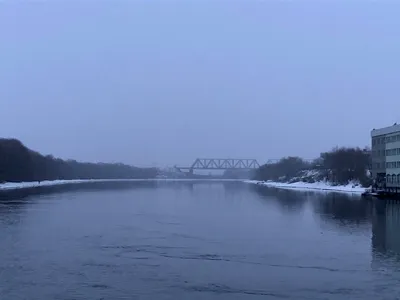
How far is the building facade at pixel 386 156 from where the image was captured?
62750 millimetres

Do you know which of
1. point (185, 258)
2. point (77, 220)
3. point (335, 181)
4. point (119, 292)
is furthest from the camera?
point (335, 181)

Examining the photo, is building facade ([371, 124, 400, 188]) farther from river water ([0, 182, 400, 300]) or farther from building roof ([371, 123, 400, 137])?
river water ([0, 182, 400, 300])

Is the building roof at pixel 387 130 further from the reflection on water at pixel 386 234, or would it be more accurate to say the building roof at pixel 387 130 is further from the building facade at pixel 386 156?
the reflection on water at pixel 386 234

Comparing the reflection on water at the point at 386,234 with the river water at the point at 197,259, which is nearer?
the river water at the point at 197,259

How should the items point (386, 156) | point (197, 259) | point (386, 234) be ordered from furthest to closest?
point (386, 156), point (386, 234), point (197, 259)

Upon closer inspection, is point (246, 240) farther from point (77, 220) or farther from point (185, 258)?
point (77, 220)

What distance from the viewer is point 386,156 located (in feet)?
217

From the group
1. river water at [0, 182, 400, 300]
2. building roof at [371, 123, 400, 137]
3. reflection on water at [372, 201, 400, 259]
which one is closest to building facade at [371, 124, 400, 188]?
building roof at [371, 123, 400, 137]

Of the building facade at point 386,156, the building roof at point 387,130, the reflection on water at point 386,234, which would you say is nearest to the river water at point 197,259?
the reflection on water at point 386,234

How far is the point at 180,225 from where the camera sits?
2792 centimetres

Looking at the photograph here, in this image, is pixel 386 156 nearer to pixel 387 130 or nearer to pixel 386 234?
pixel 387 130

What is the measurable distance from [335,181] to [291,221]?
2341 inches

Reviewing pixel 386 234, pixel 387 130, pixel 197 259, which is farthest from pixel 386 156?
pixel 197 259

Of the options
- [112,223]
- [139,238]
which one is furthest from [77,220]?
[139,238]
